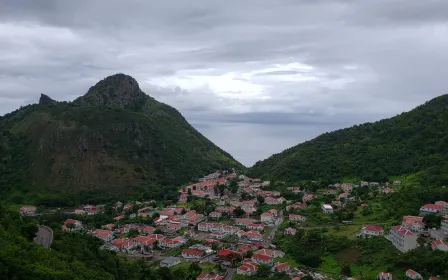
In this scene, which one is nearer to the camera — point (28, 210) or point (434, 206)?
point (434, 206)

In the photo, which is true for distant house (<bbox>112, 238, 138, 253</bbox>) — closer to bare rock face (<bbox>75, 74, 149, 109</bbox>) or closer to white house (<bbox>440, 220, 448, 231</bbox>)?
white house (<bbox>440, 220, 448, 231</bbox>)

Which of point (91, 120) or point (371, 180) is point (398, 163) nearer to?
point (371, 180)

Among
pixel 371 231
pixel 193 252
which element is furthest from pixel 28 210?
pixel 371 231

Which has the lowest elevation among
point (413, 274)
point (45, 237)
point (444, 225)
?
point (413, 274)

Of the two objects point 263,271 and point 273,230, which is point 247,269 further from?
point 273,230

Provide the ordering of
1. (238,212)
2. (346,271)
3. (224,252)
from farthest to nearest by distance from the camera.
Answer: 1. (238,212)
2. (224,252)
3. (346,271)

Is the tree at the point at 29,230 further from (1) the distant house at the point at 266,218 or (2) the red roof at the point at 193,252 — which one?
(1) the distant house at the point at 266,218

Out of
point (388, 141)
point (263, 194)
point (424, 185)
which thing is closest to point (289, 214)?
point (263, 194)
